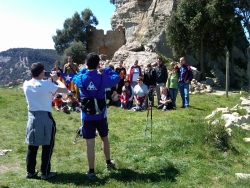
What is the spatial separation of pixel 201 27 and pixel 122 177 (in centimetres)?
1908

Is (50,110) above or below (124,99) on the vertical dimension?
above

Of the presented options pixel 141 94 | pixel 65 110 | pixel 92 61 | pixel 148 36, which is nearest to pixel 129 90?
pixel 141 94

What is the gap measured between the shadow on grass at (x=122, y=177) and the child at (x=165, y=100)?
653 cm

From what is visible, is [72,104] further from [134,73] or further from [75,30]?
[75,30]

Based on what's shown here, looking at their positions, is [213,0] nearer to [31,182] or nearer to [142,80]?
[142,80]

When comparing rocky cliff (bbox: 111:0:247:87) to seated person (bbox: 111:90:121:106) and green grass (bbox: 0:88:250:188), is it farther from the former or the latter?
green grass (bbox: 0:88:250:188)

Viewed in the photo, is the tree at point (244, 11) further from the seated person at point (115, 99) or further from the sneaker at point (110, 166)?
the sneaker at point (110, 166)

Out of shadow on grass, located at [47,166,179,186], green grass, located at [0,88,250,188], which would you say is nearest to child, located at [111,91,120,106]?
green grass, located at [0,88,250,188]

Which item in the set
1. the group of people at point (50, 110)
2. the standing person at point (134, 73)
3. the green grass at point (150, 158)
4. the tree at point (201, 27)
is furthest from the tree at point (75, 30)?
the group of people at point (50, 110)

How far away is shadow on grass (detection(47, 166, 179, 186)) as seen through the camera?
477 centimetres

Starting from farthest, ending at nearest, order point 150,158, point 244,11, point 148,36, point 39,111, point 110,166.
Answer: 1. point 148,36
2. point 244,11
3. point 150,158
4. point 110,166
5. point 39,111

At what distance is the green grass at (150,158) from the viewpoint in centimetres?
476

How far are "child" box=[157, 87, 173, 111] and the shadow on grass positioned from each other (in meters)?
6.53

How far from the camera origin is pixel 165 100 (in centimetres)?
1183
